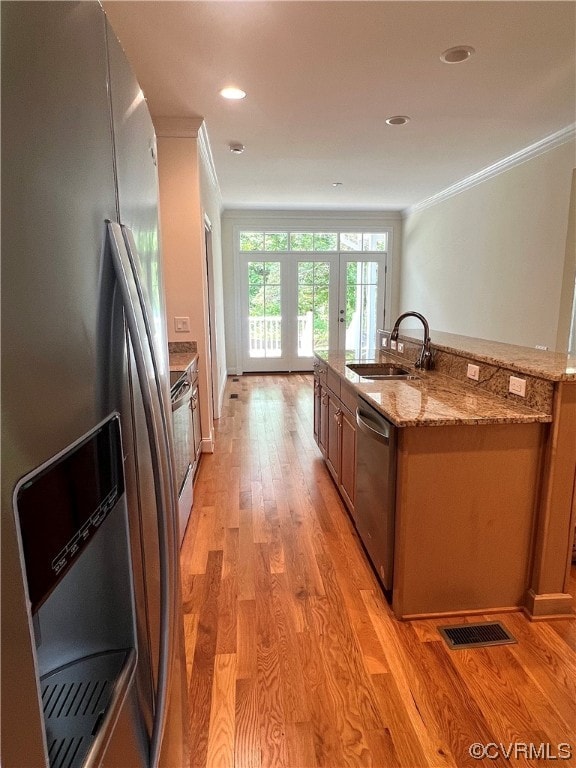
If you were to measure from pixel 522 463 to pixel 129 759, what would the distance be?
1782mm

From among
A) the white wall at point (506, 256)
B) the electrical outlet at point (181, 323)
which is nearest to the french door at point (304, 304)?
the white wall at point (506, 256)

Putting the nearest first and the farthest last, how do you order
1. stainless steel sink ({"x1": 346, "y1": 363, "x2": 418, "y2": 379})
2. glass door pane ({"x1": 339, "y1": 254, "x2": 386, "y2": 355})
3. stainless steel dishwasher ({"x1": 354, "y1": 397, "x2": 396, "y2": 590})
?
stainless steel dishwasher ({"x1": 354, "y1": 397, "x2": 396, "y2": 590}) → stainless steel sink ({"x1": 346, "y1": 363, "x2": 418, "y2": 379}) → glass door pane ({"x1": 339, "y1": 254, "x2": 386, "y2": 355})

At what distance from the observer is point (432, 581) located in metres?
1.98

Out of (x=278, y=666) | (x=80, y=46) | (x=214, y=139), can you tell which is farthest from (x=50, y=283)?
(x=214, y=139)

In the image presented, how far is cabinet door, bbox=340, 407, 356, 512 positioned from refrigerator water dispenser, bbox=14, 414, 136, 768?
6.62 feet

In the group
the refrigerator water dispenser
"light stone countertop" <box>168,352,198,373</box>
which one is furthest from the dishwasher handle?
the refrigerator water dispenser

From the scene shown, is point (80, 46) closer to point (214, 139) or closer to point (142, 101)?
point (142, 101)

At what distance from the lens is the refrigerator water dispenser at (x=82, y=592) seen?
485mm

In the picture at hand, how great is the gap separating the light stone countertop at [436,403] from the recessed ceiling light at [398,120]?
2025 mm

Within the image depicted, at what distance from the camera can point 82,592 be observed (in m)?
0.68

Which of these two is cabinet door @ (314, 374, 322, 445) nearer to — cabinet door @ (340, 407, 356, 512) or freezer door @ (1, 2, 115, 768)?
cabinet door @ (340, 407, 356, 512)

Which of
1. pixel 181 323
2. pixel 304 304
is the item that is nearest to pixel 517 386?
pixel 181 323

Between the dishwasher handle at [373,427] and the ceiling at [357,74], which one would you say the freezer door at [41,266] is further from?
the ceiling at [357,74]

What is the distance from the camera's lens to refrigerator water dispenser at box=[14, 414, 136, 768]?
48 cm
